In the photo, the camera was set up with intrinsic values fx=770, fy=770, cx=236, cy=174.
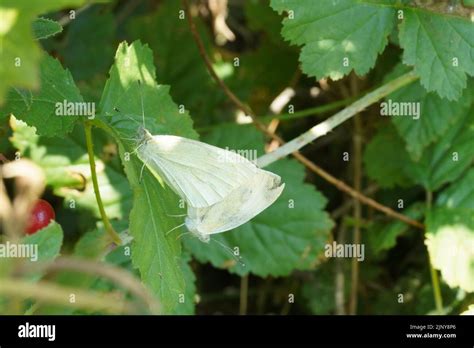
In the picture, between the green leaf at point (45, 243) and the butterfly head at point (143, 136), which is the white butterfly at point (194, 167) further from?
the green leaf at point (45, 243)

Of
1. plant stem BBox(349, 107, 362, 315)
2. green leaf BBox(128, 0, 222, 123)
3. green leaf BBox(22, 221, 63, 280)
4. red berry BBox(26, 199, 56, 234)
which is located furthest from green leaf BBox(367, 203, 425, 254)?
green leaf BBox(22, 221, 63, 280)

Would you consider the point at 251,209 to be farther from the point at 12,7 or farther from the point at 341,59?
the point at 12,7

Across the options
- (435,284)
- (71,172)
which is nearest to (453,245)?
(435,284)

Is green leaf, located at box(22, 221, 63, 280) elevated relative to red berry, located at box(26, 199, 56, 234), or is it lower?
lower

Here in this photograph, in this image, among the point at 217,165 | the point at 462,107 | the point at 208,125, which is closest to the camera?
the point at 217,165

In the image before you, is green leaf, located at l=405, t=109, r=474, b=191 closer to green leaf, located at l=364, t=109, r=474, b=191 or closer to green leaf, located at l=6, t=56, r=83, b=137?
green leaf, located at l=364, t=109, r=474, b=191

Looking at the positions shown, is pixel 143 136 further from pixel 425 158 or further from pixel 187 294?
pixel 425 158

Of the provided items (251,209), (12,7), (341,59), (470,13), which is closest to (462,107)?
(470,13)

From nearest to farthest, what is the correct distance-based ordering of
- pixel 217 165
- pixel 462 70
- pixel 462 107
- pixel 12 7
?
pixel 12 7 → pixel 217 165 → pixel 462 70 → pixel 462 107
